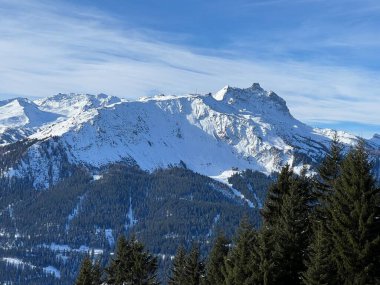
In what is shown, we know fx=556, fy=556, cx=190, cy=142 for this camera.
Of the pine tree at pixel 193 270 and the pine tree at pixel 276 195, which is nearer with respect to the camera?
the pine tree at pixel 276 195

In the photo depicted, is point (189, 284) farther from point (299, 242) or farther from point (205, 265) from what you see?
point (299, 242)

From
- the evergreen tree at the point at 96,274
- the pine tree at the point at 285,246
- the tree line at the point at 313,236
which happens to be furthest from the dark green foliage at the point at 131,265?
the pine tree at the point at 285,246

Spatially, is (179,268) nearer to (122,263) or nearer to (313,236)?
(122,263)

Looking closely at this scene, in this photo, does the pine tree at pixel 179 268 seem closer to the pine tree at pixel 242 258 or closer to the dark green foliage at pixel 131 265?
the dark green foliage at pixel 131 265

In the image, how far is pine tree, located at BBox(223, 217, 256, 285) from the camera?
128ft

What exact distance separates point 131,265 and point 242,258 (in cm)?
2142

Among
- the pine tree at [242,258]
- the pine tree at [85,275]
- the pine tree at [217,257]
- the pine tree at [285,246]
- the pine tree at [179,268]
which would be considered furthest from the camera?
the pine tree at [179,268]

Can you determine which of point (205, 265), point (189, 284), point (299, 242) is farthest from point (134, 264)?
point (299, 242)

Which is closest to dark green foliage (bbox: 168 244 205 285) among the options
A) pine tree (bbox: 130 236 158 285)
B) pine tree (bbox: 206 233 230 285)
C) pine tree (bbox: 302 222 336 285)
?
pine tree (bbox: 206 233 230 285)

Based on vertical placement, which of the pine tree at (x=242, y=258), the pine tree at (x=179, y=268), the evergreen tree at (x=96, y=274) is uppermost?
the pine tree at (x=242, y=258)

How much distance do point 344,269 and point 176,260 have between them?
46139 mm

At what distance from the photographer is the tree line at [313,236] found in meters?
32.8

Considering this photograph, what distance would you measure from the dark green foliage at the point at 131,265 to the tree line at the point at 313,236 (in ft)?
0.34

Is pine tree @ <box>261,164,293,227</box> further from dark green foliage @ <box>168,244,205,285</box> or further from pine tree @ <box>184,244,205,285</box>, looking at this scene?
pine tree @ <box>184,244,205,285</box>
